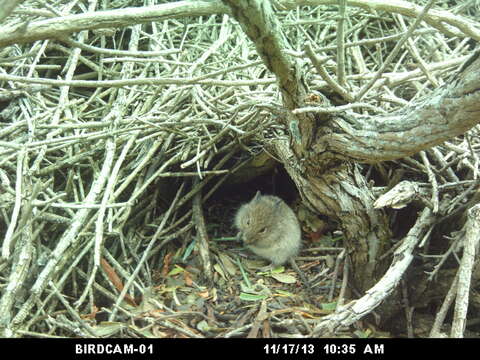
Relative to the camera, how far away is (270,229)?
3.91 meters

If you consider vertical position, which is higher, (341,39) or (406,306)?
(341,39)

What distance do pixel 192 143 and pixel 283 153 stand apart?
2.19ft

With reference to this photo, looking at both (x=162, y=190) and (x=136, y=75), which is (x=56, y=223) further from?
(x=136, y=75)

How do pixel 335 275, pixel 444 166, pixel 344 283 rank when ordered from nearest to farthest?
pixel 444 166 → pixel 344 283 → pixel 335 275

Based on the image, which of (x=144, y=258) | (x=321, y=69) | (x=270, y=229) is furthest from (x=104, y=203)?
(x=270, y=229)

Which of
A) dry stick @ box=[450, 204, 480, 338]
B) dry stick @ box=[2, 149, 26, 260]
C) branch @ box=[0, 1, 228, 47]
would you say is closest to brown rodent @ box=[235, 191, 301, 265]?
dry stick @ box=[450, 204, 480, 338]

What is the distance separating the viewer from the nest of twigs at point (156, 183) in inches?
106

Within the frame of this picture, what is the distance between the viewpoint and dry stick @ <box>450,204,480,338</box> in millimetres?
2105

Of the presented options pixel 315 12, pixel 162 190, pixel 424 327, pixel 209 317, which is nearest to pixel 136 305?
pixel 209 317

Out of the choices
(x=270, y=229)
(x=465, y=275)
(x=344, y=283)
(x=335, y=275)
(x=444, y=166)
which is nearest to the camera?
(x=465, y=275)

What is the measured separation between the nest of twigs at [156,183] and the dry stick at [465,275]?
361mm

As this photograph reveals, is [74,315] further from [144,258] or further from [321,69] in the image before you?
[321,69]

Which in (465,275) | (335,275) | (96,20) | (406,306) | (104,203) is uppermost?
(96,20)

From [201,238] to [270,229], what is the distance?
63cm
